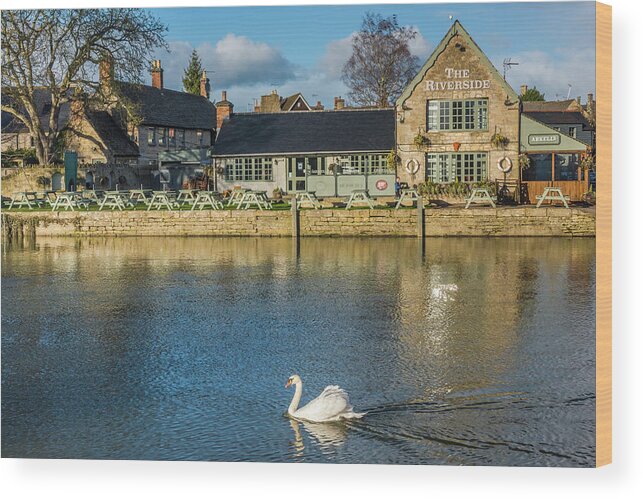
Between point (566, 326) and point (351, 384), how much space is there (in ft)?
12.7

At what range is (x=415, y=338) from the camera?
37.3ft

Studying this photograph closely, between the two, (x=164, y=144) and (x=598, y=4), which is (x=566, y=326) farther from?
(x=164, y=144)

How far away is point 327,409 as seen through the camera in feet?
27.4

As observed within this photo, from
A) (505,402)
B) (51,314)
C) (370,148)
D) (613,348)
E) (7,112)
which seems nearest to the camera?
(613,348)

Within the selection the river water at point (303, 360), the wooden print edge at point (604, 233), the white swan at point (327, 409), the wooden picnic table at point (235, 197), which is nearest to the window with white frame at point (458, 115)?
the wooden picnic table at point (235, 197)

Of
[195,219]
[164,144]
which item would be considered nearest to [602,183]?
[195,219]

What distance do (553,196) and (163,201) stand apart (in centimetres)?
1028

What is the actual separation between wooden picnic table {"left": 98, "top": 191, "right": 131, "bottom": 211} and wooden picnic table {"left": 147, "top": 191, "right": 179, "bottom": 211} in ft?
2.18

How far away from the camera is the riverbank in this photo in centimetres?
2147

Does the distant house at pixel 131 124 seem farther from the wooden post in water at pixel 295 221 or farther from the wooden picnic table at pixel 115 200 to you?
the wooden post in water at pixel 295 221

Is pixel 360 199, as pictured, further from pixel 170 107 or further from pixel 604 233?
pixel 604 233

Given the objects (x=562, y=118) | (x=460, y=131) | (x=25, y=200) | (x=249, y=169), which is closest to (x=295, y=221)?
(x=460, y=131)

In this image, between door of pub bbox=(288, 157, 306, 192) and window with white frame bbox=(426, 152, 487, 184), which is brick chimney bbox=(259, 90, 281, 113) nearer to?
door of pub bbox=(288, 157, 306, 192)

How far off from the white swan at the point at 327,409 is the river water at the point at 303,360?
117 mm
